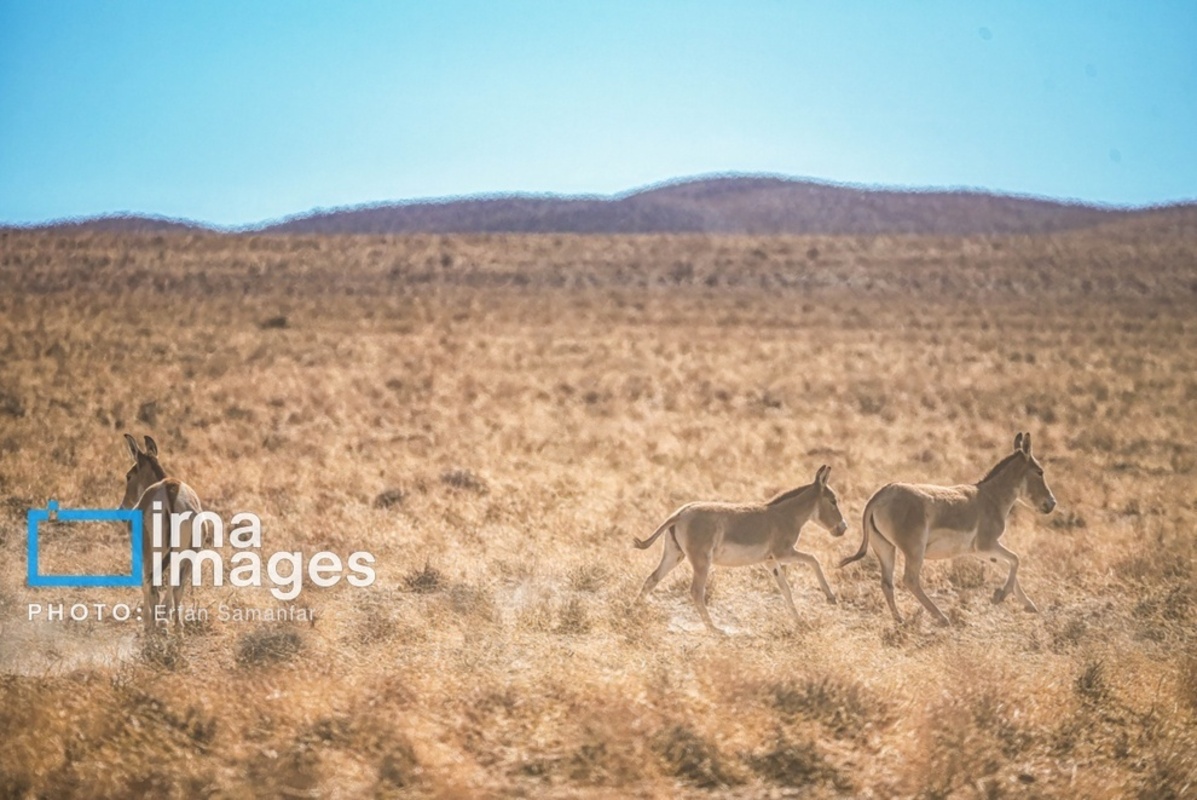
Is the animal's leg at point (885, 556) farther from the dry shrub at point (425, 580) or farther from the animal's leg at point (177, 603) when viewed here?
the animal's leg at point (177, 603)

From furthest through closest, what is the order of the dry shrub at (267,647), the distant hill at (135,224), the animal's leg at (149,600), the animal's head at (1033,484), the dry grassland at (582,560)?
the distant hill at (135,224), the animal's head at (1033,484), the animal's leg at (149,600), the dry shrub at (267,647), the dry grassland at (582,560)

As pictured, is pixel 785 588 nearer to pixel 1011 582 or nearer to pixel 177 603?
pixel 1011 582

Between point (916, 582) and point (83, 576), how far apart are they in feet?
28.7

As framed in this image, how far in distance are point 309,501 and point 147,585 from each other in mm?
5919

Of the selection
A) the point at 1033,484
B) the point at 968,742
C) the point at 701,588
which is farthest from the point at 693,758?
the point at 1033,484

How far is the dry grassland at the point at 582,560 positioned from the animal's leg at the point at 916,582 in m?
0.30

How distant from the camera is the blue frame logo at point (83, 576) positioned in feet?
33.5

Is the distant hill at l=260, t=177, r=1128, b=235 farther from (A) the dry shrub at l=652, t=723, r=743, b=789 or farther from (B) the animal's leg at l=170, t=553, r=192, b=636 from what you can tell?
(A) the dry shrub at l=652, t=723, r=743, b=789

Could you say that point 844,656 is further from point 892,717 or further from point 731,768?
point 731,768

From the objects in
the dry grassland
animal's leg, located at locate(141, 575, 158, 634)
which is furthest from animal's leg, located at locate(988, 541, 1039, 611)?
animal's leg, located at locate(141, 575, 158, 634)

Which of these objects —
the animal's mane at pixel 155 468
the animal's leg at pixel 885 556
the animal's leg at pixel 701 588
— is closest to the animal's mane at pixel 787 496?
the animal's leg at pixel 885 556

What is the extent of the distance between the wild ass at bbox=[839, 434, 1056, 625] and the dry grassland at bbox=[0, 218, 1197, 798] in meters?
0.47

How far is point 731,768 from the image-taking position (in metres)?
7.53

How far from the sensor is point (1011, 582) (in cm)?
1098
